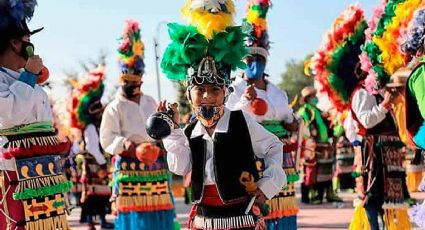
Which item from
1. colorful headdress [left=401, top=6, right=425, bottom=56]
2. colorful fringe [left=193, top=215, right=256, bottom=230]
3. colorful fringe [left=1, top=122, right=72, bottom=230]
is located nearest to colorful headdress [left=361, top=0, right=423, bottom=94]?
colorful headdress [left=401, top=6, right=425, bottom=56]

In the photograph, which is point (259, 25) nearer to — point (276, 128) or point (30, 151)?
point (276, 128)

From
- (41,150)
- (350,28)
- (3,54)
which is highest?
(350,28)

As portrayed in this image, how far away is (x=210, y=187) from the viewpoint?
14.6 ft

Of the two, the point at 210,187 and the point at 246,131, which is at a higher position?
the point at 246,131

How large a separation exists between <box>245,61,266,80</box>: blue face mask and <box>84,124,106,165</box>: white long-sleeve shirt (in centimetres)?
381

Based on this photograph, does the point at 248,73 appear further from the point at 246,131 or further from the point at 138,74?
the point at 246,131

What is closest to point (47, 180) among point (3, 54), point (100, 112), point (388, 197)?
point (3, 54)

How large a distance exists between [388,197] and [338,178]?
5976mm

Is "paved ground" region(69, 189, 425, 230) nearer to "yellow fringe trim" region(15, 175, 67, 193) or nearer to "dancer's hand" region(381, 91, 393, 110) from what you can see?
"dancer's hand" region(381, 91, 393, 110)

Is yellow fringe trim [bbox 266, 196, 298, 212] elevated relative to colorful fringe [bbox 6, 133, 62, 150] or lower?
lower

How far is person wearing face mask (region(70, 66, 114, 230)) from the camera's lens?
1012 cm

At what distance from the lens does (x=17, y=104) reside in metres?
4.63

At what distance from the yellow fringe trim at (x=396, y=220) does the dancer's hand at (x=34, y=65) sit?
164 inches

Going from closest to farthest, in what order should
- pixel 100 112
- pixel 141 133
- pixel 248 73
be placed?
pixel 248 73 < pixel 141 133 < pixel 100 112
